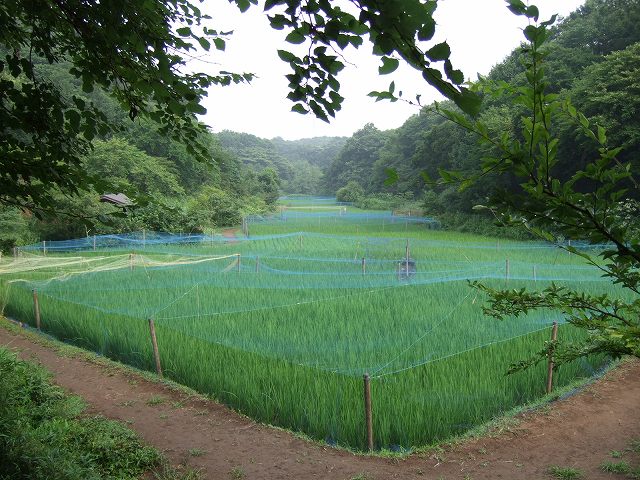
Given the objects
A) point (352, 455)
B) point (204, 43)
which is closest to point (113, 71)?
point (204, 43)

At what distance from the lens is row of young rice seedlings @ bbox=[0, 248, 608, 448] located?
434 cm

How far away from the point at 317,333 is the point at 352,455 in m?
2.51

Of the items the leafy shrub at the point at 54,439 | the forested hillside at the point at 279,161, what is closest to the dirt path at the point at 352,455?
the leafy shrub at the point at 54,439

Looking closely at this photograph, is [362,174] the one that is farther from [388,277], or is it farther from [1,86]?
[1,86]

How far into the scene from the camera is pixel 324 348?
525cm

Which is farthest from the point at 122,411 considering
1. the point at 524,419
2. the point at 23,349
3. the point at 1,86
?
the point at 524,419

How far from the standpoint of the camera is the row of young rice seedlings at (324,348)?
14.2 ft

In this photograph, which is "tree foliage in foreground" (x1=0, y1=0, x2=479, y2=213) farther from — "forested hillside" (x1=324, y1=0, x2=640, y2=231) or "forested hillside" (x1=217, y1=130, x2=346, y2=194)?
"forested hillside" (x1=217, y1=130, x2=346, y2=194)

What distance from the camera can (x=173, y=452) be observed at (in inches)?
149

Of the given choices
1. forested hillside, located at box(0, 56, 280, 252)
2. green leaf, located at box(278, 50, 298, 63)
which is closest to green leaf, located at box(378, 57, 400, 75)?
green leaf, located at box(278, 50, 298, 63)

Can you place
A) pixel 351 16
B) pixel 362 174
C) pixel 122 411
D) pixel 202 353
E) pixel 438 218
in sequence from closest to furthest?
pixel 351 16 < pixel 122 411 < pixel 202 353 < pixel 438 218 < pixel 362 174

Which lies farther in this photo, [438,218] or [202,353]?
[438,218]

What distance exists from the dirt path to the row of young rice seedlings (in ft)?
1.16

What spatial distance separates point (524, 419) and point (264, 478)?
2.49 metres
